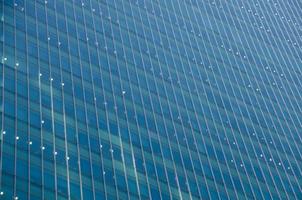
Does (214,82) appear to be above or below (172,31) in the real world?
below

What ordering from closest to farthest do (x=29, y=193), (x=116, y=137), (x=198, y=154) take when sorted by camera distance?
(x=29, y=193) < (x=116, y=137) < (x=198, y=154)

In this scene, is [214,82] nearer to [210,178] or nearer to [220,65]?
[220,65]

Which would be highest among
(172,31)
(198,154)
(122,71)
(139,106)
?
(172,31)

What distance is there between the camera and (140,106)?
82938mm

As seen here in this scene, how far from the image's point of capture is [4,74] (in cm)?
7025

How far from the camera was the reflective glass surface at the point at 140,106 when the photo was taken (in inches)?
2616

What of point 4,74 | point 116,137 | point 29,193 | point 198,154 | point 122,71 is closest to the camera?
point 29,193

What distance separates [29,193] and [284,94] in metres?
60.5

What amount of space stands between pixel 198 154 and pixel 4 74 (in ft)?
79.8

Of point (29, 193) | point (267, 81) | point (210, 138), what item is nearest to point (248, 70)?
point (267, 81)

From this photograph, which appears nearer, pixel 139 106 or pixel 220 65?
pixel 139 106

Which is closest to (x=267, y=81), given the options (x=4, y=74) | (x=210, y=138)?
(x=210, y=138)

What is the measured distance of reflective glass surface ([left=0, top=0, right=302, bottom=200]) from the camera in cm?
6644

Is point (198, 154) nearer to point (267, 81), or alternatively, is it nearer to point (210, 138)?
point (210, 138)
